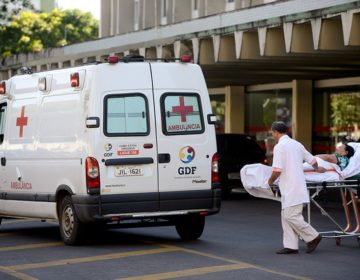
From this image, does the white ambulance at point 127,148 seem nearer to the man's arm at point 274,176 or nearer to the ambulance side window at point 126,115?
the ambulance side window at point 126,115

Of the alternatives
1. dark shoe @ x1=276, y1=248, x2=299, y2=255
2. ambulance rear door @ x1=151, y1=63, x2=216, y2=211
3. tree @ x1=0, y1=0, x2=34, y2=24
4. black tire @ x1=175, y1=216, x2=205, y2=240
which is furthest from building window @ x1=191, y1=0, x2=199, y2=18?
dark shoe @ x1=276, y1=248, x2=299, y2=255

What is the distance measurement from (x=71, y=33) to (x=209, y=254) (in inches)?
3225

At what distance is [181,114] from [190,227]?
1.71 metres

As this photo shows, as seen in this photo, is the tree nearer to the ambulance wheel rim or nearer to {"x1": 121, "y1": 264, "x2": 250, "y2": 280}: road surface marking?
the ambulance wheel rim

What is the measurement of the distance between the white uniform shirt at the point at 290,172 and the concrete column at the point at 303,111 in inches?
857

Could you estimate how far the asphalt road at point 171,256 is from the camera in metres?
11.1

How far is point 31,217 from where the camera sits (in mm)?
15133

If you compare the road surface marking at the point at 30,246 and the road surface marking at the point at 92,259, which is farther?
the road surface marking at the point at 30,246

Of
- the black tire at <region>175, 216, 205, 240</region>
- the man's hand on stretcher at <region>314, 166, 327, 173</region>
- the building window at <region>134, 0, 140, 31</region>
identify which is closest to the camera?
the man's hand on stretcher at <region>314, 166, 327, 173</region>

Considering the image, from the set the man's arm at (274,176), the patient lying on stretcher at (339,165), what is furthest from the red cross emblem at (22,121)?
the patient lying on stretcher at (339,165)

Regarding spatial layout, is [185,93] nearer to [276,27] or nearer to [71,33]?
[276,27]

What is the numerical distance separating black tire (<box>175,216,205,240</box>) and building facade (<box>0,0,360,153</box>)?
271 inches

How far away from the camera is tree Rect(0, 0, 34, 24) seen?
37.8 meters

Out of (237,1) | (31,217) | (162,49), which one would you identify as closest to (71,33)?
(237,1)
